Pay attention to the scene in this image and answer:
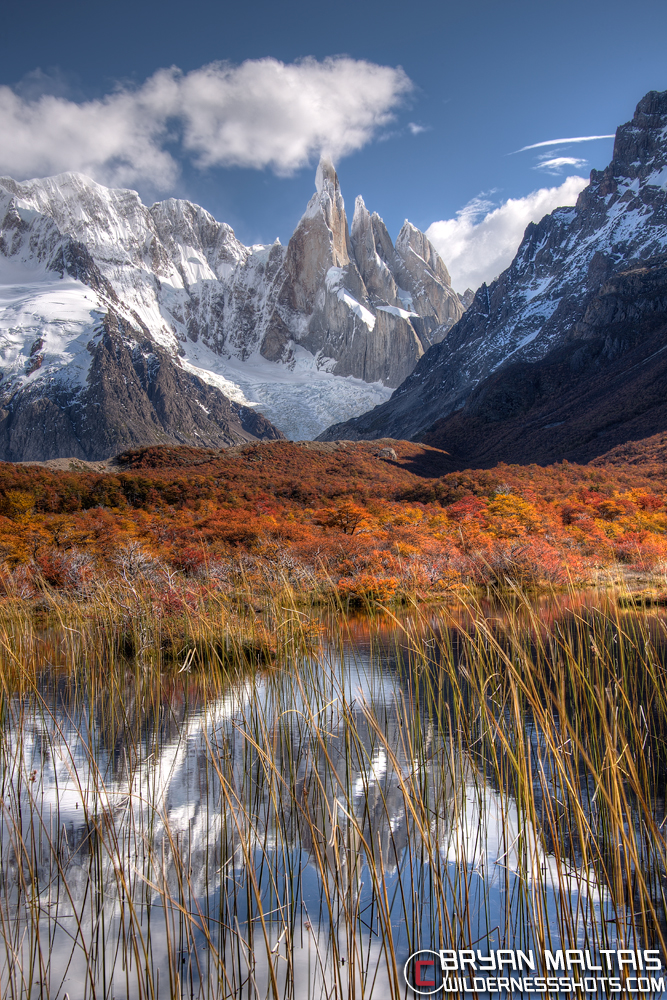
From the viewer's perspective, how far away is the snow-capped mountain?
116 metres

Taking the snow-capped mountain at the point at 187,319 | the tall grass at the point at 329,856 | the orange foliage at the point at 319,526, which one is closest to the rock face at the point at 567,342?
the orange foliage at the point at 319,526

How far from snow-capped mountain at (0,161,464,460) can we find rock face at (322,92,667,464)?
3926 cm

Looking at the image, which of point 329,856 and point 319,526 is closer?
point 329,856

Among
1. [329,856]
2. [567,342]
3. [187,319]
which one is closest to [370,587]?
[329,856]

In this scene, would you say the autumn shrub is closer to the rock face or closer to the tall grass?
the tall grass

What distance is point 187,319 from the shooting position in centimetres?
16638

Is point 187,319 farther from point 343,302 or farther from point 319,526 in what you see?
point 319,526

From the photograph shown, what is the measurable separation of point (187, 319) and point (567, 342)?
126m

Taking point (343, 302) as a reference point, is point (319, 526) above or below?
below

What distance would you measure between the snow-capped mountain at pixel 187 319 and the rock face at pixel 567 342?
1546 inches

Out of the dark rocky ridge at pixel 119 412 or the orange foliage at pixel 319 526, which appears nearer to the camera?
the orange foliage at pixel 319 526

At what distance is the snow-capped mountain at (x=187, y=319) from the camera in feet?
380

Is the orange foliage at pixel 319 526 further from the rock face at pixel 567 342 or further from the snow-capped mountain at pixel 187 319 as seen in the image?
the snow-capped mountain at pixel 187 319

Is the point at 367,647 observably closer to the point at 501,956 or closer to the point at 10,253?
the point at 501,956
